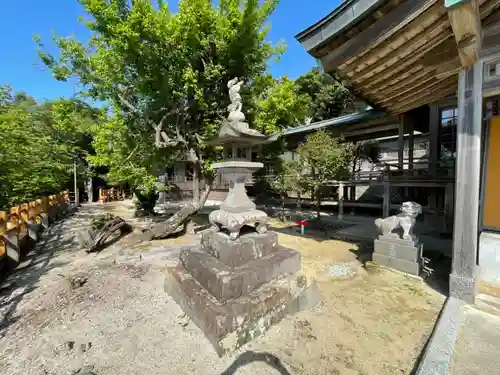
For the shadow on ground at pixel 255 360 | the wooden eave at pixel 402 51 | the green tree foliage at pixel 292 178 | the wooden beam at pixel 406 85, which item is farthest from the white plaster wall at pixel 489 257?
the green tree foliage at pixel 292 178

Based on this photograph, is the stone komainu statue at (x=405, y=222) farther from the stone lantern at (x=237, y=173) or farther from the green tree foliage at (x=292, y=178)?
the green tree foliage at (x=292, y=178)

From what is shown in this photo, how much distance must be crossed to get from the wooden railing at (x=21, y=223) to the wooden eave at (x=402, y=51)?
749 centimetres

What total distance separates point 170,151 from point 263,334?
7.32 metres

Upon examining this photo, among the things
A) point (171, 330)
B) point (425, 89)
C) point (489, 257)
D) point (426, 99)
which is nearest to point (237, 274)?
point (171, 330)

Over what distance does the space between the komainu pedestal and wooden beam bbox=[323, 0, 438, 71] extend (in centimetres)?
340

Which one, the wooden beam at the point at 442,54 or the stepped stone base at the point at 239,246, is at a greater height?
the wooden beam at the point at 442,54

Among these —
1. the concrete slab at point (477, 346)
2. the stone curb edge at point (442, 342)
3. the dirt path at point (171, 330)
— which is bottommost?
the dirt path at point (171, 330)

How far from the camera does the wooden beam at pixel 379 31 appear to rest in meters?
2.97

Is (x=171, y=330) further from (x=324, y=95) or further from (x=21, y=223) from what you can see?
(x=324, y=95)

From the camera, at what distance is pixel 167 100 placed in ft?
25.5

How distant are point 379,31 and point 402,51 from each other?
107 centimetres

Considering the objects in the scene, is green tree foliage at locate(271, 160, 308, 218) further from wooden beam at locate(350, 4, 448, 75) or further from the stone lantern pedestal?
the stone lantern pedestal

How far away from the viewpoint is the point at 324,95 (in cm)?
1900

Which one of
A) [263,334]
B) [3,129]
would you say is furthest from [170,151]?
[263,334]
